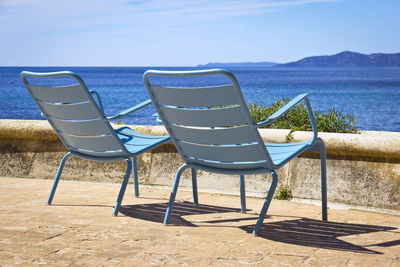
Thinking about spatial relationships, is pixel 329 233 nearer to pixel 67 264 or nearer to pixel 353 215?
pixel 353 215

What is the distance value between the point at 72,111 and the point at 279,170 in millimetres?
1843

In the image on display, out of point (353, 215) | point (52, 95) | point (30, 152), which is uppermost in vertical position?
point (52, 95)

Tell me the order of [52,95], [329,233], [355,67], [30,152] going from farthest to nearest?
[355,67]
[30,152]
[52,95]
[329,233]

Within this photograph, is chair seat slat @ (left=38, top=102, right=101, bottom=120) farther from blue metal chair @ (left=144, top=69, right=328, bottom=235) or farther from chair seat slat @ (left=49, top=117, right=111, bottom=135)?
blue metal chair @ (left=144, top=69, right=328, bottom=235)

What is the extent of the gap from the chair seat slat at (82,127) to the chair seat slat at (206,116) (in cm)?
63

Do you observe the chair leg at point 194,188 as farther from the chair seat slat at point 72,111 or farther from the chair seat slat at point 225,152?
the chair seat slat at point 72,111

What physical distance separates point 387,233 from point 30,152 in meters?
3.74

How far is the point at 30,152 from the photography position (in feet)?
19.0

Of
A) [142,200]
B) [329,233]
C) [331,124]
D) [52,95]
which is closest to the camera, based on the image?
[329,233]

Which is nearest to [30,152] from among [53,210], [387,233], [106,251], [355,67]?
[53,210]

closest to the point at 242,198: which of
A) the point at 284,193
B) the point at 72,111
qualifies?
the point at 284,193

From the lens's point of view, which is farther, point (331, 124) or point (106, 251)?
point (331, 124)

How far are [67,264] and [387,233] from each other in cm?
208

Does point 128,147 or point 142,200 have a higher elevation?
point 128,147
